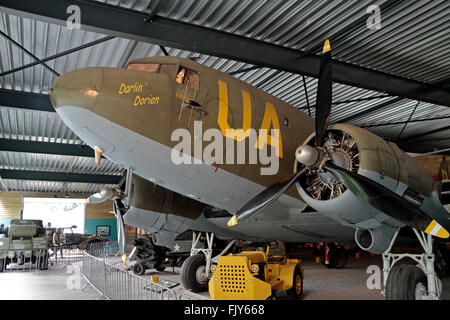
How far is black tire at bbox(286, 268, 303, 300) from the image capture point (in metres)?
7.96

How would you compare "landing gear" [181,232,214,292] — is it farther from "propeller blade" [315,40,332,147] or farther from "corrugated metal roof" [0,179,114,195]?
Answer: "corrugated metal roof" [0,179,114,195]

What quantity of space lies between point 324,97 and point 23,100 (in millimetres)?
10191

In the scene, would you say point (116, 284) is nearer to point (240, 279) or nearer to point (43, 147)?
point (240, 279)

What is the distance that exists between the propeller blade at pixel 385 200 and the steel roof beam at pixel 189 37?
4173 millimetres

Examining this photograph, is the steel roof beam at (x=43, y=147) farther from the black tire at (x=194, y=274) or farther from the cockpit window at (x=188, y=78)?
the cockpit window at (x=188, y=78)

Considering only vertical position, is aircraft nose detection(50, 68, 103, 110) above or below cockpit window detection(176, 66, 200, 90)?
below

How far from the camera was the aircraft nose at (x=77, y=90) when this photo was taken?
17.1ft

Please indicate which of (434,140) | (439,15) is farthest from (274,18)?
(434,140)

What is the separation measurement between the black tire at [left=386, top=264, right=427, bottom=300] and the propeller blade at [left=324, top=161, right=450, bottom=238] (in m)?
1.11

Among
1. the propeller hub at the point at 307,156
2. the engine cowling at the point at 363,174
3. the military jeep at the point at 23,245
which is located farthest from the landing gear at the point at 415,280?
the military jeep at the point at 23,245

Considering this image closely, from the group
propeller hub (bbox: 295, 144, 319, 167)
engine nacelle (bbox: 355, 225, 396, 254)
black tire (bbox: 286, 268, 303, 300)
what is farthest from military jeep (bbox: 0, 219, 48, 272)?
engine nacelle (bbox: 355, 225, 396, 254)

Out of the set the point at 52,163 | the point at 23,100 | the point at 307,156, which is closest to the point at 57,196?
the point at 52,163

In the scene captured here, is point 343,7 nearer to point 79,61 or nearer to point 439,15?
point 439,15

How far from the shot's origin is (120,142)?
5.65m
